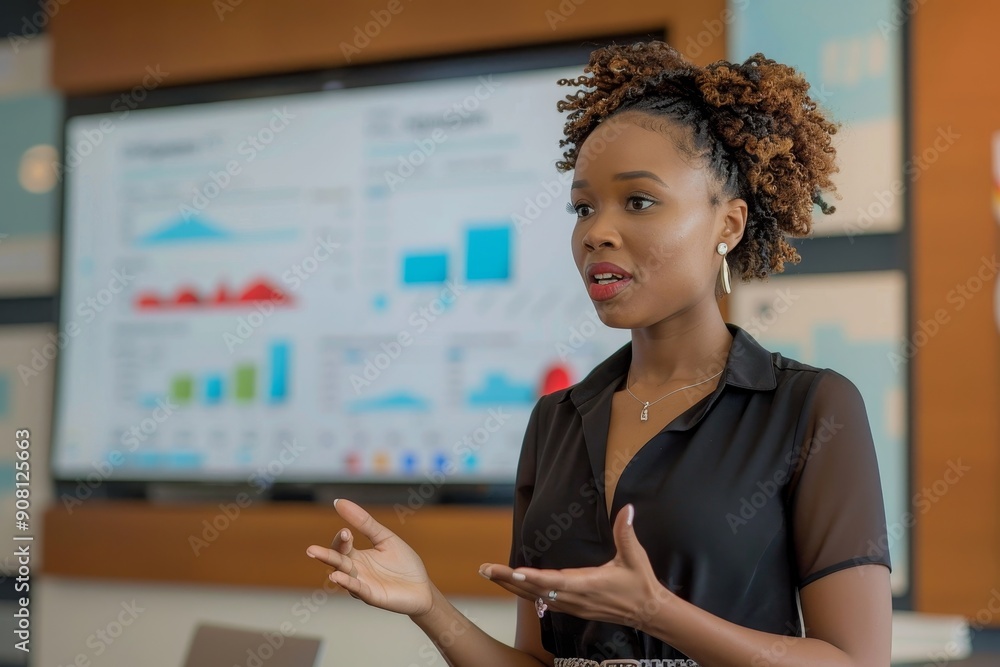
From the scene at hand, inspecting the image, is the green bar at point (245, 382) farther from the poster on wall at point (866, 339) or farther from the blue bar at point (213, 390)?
the poster on wall at point (866, 339)

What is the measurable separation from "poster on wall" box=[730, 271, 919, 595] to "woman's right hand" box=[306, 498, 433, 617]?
1.71 meters

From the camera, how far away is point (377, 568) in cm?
A: 133

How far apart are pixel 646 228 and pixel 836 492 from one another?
424 millimetres

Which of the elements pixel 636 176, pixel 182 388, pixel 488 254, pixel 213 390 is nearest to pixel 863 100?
pixel 488 254

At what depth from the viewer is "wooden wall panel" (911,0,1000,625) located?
8.52 feet

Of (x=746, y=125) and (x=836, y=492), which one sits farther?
(x=746, y=125)

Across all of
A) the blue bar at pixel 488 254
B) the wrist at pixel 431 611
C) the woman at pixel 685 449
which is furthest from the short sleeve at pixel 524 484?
the blue bar at pixel 488 254

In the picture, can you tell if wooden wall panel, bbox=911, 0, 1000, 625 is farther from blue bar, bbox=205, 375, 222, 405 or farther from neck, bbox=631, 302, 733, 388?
blue bar, bbox=205, 375, 222, 405

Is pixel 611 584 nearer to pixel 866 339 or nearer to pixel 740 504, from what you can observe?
pixel 740 504

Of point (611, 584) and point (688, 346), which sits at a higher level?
point (688, 346)

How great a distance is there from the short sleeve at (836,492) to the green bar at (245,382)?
265 cm

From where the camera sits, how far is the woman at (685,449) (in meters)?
1.17

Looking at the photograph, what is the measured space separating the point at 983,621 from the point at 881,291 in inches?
36.6

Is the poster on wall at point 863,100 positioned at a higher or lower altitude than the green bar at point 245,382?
higher
